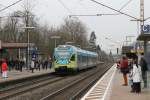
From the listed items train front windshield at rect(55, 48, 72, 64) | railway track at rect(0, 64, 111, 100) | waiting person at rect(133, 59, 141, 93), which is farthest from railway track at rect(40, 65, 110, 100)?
train front windshield at rect(55, 48, 72, 64)

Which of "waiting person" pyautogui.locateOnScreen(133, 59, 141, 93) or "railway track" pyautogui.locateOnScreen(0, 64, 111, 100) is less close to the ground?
"waiting person" pyautogui.locateOnScreen(133, 59, 141, 93)

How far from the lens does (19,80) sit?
1693 inches

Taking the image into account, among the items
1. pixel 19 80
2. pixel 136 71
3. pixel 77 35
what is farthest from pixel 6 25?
pixel 136 71

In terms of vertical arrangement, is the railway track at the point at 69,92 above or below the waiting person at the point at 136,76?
below

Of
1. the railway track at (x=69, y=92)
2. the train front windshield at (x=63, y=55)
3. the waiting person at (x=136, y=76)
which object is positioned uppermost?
the train front windshield at (x=63, y=55)

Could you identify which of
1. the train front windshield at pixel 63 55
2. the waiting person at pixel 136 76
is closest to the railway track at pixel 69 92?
the waiting person at pixel 136 76

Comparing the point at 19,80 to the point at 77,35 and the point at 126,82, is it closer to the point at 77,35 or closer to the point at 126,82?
the point at 126,82

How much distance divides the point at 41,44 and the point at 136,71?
7766 centimetres

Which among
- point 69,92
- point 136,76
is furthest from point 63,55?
point 136,76

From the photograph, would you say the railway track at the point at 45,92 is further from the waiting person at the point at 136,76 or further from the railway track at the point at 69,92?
the waiting person at the point at 136,76

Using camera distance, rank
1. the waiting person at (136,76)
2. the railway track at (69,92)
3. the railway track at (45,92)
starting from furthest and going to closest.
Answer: the railway track at (45,92)
the railway track at (69,92)
the waiting person at (136,76)

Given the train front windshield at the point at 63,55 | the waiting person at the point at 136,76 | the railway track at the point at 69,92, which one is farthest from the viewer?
the train front windshield at the point at 63,55

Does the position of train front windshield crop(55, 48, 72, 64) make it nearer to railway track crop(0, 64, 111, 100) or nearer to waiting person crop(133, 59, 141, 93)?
railway track crop(0, 64, 111, 100)

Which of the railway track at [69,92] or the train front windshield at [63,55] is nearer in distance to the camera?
the railway track at [69,92]
